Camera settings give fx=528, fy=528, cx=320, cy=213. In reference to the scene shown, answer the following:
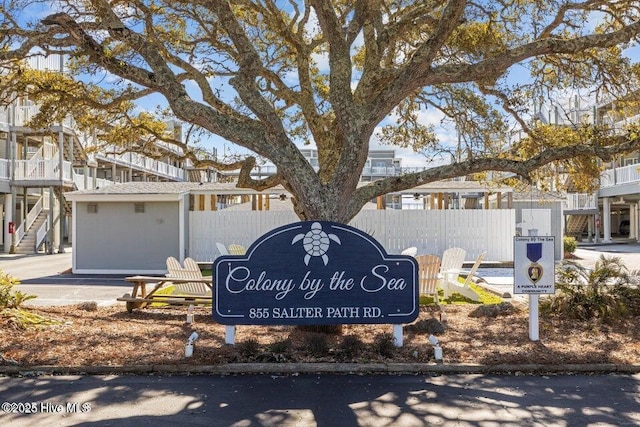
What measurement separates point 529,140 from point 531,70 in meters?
1.51

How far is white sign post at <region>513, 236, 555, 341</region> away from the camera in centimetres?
732

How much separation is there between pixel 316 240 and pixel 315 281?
54 cm

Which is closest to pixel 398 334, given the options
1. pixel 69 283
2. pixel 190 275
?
pixel 190 275

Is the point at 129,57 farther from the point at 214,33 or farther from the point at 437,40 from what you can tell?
the point at 437,40

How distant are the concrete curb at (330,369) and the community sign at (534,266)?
1.32m

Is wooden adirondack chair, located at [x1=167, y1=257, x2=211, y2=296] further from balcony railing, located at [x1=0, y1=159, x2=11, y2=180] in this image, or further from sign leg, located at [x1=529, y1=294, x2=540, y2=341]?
balcony railing, located at [x1=0, y1=159, x2=11, y2=180]

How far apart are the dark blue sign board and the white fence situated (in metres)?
11.6

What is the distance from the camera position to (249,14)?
486 inches

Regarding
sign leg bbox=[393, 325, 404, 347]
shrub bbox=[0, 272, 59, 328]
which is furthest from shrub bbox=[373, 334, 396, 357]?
shrub bbox=[0, 272, 59, 328]

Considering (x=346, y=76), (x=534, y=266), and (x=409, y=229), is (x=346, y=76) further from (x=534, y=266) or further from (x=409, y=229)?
(x=409, y=229)

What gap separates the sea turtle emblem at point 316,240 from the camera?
7.05 metres

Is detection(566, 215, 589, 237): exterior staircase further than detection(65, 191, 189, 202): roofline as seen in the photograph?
Yes

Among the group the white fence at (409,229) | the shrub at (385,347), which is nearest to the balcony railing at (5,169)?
the white fence at (409,229)

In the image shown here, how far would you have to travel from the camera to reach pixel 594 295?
8.83 metres
